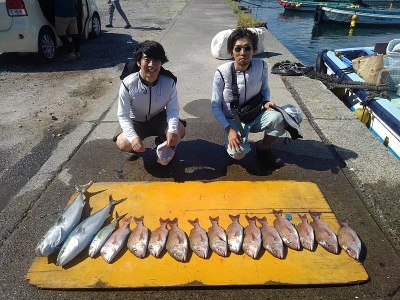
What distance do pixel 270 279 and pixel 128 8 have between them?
60.6ft

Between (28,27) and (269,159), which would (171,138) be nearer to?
(269,159)

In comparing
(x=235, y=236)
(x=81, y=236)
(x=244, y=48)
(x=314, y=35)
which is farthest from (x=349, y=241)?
(x=314, y=35)

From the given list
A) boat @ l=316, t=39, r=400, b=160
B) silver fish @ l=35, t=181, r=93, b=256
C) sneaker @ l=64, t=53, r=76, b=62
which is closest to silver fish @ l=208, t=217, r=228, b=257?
silver fish @ l=35, t=181, r=93, b=256

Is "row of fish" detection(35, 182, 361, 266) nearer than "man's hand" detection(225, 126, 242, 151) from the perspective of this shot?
Yes

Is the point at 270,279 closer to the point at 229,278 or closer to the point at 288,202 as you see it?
the point at 229,278

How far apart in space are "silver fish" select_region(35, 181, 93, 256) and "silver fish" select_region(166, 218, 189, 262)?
917 millimetres

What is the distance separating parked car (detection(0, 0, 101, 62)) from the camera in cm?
691

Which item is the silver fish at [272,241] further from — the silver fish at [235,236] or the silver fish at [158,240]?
the silver fish at [158,240]

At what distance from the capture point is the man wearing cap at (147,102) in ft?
10.8

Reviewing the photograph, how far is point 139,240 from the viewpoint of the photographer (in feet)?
9.12

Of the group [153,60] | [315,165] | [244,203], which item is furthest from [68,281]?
[315,165]

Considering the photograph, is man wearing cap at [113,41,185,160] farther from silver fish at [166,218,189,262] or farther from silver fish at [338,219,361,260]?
silver fish at [338,219,361,260]

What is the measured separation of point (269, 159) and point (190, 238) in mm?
1702

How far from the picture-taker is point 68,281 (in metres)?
2.48
